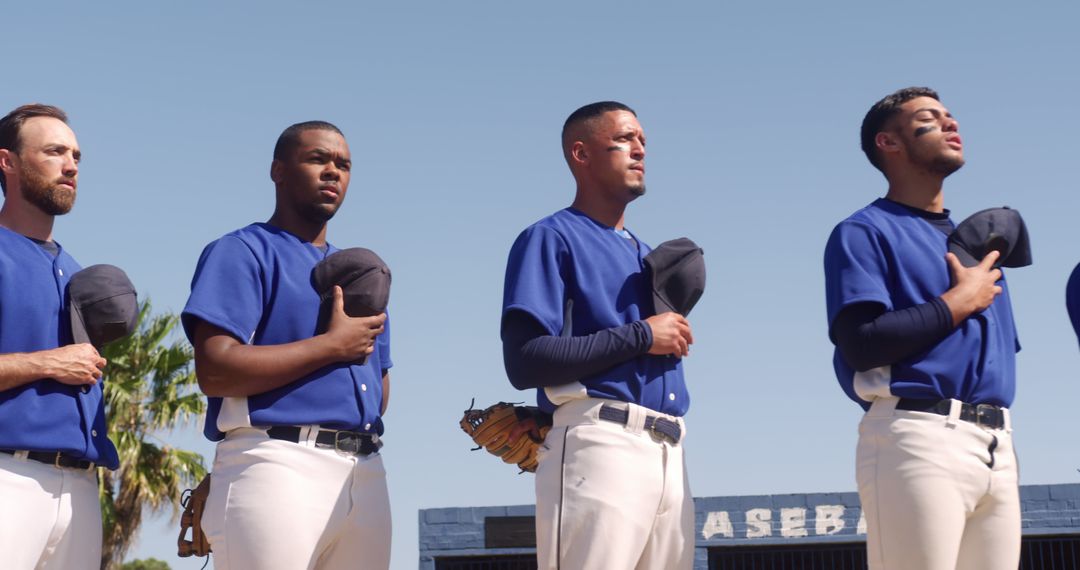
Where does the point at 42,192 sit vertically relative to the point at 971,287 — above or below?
above

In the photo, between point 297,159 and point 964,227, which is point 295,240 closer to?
point 297,159

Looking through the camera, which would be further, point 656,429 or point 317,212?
point 317,212

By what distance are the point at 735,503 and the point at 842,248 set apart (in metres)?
15.2

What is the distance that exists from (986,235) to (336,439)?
2767mm

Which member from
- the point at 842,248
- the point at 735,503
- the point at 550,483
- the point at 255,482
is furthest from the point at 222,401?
the point at 735,503

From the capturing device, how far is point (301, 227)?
19.1 feet

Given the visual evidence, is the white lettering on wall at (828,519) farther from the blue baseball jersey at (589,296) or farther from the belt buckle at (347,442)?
the belt buckle at (347,442)

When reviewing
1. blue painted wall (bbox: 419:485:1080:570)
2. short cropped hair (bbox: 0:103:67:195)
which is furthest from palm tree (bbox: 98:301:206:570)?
short cropped hair (bbox: 0:103:67:195)

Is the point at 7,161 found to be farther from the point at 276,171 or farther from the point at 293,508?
the point at 293,508

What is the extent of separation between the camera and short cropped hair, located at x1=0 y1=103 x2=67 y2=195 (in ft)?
19.2

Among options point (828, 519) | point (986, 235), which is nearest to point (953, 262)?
point (986, 235)

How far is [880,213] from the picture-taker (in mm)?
5801

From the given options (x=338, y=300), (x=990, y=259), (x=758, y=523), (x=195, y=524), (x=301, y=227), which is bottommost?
(x=758, y=523)

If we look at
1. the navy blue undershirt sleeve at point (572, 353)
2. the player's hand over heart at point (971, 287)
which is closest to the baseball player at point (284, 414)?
the navy blue undershirt sleeve at point (572, 353)
